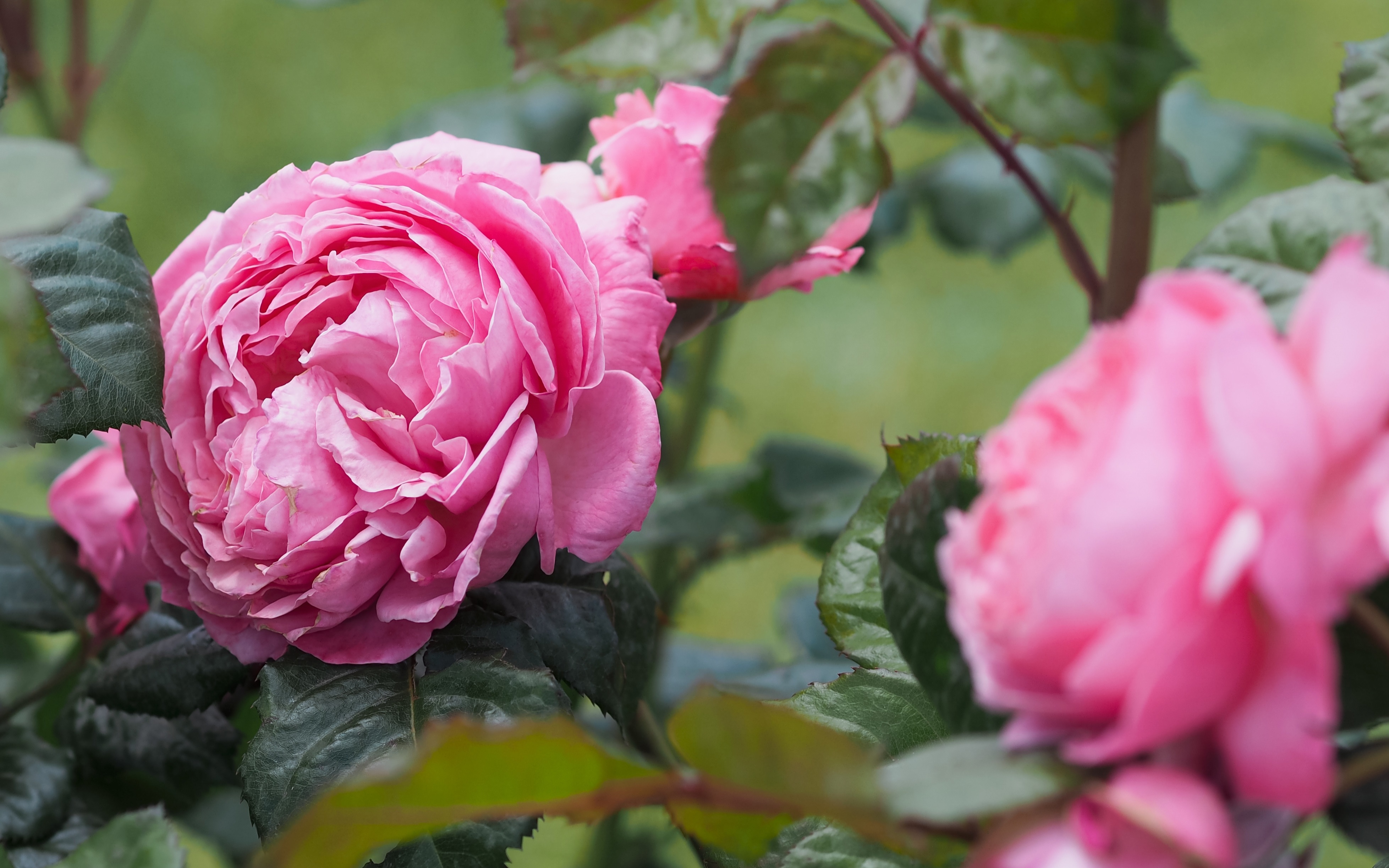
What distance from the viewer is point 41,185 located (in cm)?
20

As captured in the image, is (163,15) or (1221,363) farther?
(163,15)

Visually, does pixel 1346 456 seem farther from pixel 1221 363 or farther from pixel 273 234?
pixel 273 234

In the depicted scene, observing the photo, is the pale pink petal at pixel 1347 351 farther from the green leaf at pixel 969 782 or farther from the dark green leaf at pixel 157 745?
the dark green leaf at pixel 157 745

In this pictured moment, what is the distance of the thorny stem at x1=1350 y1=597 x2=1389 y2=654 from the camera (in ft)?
0.62

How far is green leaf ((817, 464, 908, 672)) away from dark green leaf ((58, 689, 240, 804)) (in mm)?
212

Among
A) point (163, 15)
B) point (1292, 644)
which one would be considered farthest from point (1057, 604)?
point (163, 15)

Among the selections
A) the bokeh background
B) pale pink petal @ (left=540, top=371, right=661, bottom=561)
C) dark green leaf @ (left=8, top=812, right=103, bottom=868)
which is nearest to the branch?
pale pink petal @ (left=540, top=371, right=661, bottom=561)

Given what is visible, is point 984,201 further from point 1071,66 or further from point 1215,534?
point 1215,534

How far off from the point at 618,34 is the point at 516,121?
608 millimetres

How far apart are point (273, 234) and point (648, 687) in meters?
0.28

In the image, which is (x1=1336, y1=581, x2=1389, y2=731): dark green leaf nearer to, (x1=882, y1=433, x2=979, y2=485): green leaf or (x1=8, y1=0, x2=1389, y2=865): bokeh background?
(x1=882, y1=433, x2=979, y2=485): green leaf

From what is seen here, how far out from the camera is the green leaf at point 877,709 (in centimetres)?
31

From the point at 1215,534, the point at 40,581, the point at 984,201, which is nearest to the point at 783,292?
the point at 984,201

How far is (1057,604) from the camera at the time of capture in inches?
6.8
